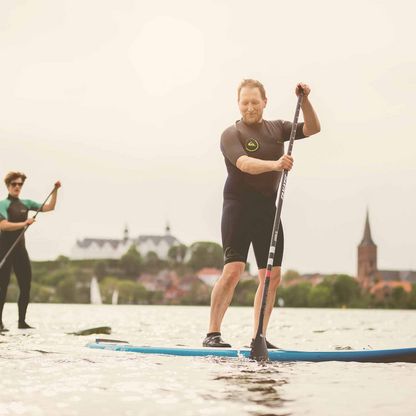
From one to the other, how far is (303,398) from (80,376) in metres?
1.87

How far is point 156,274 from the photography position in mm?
158750

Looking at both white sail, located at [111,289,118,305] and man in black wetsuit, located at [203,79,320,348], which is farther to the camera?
white sail, located at [111,289,118,305]

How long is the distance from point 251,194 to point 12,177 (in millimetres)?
5302

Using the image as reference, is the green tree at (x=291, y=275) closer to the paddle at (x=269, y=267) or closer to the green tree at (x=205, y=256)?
the green tree at (x=205, y=256)

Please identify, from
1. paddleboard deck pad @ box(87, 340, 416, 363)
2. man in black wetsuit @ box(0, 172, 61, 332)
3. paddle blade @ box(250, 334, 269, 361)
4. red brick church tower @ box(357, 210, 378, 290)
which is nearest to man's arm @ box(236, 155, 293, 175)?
paddle blade @ box(250, 334, 269, 361)

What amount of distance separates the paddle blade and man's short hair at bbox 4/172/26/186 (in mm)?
5916

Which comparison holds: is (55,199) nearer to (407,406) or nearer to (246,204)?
(246,204)

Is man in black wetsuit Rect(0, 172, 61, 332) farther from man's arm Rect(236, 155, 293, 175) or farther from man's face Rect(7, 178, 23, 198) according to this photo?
man's arm Rect(236, 155, 293, 175)

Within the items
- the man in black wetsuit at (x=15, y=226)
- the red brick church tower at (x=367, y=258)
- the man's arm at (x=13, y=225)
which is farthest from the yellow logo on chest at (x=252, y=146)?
the red brick church tower at (x=367, y=258)

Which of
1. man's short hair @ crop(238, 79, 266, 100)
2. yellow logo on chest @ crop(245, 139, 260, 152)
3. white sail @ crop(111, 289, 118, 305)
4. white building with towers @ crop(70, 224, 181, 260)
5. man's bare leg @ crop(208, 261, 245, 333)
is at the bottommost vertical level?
white sail @ crop(111, 289, 118, 305)

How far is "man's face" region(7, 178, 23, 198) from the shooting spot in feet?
38.6

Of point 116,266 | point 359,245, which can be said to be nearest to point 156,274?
point 116,266

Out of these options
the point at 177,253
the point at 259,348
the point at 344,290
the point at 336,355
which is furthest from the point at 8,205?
the point at 177,253

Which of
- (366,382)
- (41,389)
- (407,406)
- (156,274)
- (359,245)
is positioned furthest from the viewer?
(359,245)
